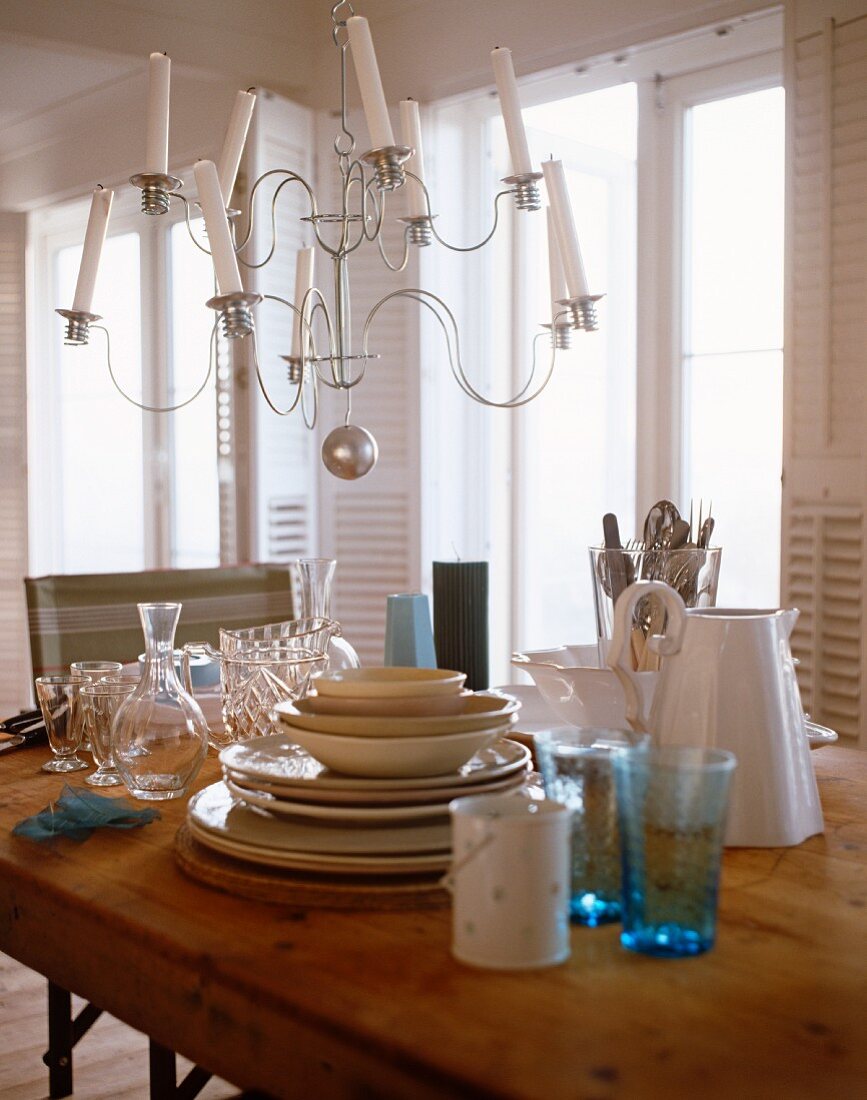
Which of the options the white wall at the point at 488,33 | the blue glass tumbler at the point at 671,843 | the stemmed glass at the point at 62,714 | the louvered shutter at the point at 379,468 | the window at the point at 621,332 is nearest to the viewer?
the blue glass tumbler at the point at 671,843

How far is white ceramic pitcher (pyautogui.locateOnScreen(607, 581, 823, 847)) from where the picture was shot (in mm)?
1029

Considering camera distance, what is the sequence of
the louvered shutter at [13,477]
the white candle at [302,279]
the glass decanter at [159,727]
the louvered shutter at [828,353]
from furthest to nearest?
the louvered shutter at [13,477], the louvered shutter at [828,353], the white candle at [302,279], the glass decanter at [159,727]

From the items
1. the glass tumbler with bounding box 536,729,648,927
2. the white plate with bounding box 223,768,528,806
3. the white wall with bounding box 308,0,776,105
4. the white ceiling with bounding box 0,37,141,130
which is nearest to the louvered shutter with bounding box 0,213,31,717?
the white ceiling with bounding box 0,37,141,130

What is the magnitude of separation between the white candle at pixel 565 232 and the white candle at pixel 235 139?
1.46 feet

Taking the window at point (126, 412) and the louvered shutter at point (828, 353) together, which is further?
the window at point (126, 412)

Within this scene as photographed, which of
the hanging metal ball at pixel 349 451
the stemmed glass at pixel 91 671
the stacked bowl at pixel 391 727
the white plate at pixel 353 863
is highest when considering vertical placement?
the hanging metal ball at pixel 349 451

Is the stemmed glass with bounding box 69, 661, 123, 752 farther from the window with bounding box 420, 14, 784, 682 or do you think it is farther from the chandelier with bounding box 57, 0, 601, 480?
the window with bounding box 420, 14, 784, 682

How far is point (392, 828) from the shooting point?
97cm

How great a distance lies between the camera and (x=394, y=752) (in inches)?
37.5

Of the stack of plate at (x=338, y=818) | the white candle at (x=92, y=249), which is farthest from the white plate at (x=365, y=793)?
the white candle at (x=92, y=249)

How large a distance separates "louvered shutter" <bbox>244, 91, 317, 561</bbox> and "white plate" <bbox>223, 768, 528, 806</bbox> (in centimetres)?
265

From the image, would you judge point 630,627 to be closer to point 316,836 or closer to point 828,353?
point 316,836

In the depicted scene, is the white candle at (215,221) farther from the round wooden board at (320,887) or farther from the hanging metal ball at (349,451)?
the round wooden board at (320,887)

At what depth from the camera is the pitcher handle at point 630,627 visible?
1021mm
